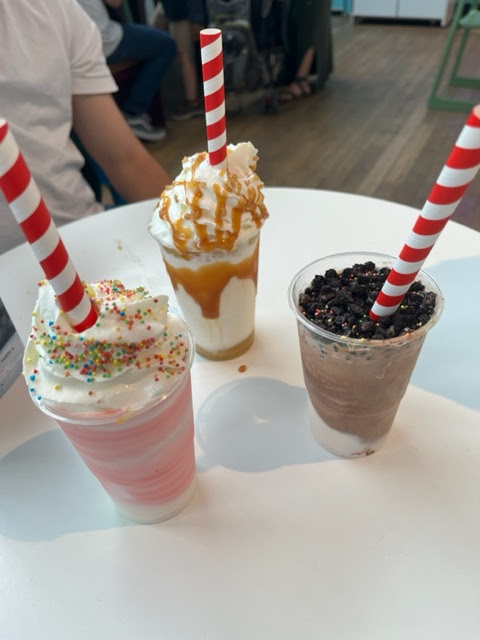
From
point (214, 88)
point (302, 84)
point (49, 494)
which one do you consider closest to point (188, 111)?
point (302, 84)

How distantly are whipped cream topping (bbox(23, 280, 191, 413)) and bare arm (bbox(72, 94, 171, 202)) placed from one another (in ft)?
3.13

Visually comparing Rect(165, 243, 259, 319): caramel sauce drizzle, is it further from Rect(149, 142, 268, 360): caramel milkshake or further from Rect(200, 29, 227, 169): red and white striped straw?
Rect(200, 29, 227, 169): red and white striped straw

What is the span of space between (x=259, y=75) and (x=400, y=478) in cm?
397

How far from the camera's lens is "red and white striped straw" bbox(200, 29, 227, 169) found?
0.78 meters

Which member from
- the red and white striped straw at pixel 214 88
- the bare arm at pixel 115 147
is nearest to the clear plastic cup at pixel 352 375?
the red and white striped straw at pixel 214 88

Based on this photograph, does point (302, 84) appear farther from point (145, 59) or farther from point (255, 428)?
point (255, 428)

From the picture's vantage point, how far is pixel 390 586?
0.62 m

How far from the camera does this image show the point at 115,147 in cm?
147

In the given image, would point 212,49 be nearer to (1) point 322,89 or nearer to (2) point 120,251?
(2) point 120,251

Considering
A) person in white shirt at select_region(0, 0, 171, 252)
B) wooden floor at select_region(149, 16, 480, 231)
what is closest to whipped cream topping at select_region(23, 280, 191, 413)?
person in white shirt at select_region(0, 0, 171, 252)

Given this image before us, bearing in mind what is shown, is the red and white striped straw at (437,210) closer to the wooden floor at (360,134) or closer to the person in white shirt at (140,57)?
the wooden floor at (360,134)

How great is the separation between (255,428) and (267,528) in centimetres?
17


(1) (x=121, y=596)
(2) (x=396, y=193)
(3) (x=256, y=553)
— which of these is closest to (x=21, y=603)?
(1) (x=121, y=596)

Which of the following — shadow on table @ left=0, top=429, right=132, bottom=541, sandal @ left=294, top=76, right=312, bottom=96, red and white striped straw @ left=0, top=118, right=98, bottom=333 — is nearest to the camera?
red and white striped straw @ left=0, top=118, right=98, bottom=333
